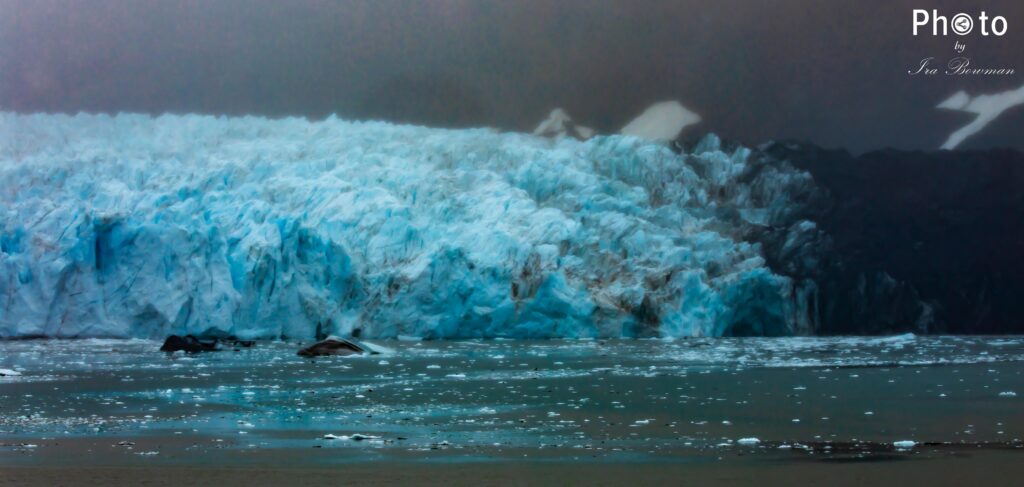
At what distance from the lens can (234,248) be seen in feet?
82.3

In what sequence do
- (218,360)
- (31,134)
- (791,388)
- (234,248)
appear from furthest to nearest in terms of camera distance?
1. (31,134)
2. (234,248)
3. (218,360)
4. (791,388)

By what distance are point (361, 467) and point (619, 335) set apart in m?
20.6

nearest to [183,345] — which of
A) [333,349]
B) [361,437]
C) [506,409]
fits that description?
[333,349]

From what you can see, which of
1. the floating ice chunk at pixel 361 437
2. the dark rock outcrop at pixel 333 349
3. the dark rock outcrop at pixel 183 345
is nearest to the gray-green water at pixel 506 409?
the floating ice chunk at pixel 361 437

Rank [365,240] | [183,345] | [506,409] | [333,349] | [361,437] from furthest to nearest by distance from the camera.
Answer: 1. [365,240]
2. [183,345]
3. [333,349]
4. [506,409]
5. [361,437]

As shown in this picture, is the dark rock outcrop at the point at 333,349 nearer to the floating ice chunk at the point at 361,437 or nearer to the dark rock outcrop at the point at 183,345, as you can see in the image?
the dark rock outcrop at the point at 183,345

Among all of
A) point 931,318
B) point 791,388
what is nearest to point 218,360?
point 791,388

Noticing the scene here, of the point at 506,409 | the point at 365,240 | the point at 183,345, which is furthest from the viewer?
the point at 365,240

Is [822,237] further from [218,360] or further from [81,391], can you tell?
[81,391]

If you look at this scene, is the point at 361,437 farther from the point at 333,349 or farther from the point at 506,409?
the point at 333,349

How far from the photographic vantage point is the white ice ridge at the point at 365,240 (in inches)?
967

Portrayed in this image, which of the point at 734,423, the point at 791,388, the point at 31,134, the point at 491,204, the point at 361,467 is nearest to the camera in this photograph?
the point at 361,467

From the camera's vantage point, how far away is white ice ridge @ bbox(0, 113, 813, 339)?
24562 millimetres

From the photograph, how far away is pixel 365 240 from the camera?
26125mm
